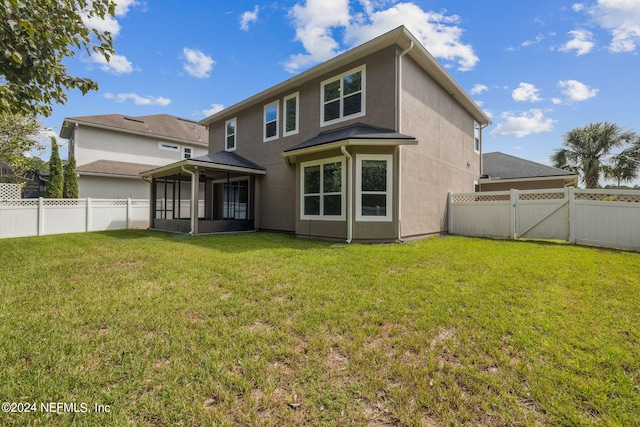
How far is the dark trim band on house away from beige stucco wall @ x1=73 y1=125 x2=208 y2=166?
6021mm

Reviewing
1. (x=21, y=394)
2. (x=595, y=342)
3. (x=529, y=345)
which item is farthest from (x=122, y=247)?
(x=595, y=342)

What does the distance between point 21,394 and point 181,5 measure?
10874 mm

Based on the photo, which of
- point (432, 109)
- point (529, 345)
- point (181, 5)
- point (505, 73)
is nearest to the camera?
point (529, 345)

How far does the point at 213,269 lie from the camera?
5242 mm

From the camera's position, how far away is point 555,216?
883 centimetres

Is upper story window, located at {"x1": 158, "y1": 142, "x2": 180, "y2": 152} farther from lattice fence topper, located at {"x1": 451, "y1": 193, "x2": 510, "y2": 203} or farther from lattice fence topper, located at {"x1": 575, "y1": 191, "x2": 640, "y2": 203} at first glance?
Result: lattice fence topper, located at {"x1": 575, "y1": 191, "x2": 640, "y2": 203}

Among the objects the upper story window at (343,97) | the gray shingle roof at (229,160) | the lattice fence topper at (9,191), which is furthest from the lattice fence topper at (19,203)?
the upper story window at (343,97)

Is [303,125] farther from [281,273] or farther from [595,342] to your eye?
[595,342]

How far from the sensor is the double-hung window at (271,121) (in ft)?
38.2

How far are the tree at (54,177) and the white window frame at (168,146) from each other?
6067 millimetres

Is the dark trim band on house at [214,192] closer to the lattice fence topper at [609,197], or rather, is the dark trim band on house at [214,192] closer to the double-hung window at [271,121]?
the double-hung window at [271,121]

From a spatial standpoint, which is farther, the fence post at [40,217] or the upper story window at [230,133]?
the upper story window at [230,133]

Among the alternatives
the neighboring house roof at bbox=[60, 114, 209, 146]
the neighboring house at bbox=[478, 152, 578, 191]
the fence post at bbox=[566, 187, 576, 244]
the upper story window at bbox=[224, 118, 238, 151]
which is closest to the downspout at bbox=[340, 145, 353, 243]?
the fence post at bbox=[566, 187, 576, 244]

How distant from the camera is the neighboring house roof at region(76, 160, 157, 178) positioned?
16.0 meters
